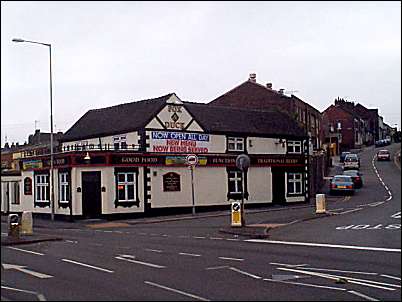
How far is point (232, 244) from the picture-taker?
1991 cm

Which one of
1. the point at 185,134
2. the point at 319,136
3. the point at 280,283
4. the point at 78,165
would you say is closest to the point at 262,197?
the point at 185,134

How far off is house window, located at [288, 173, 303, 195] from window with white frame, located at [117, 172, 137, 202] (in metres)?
12.7

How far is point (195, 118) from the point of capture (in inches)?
1540

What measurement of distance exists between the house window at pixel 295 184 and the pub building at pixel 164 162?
0.07 m

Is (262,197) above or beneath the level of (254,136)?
beneath

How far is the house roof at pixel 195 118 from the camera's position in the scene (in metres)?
38.3

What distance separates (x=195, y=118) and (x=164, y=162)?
13.0 ft

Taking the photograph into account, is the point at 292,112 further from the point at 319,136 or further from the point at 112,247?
the point at 112,247

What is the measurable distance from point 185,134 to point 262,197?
7.19 m

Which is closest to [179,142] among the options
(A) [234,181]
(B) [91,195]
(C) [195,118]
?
(C) [195,118]

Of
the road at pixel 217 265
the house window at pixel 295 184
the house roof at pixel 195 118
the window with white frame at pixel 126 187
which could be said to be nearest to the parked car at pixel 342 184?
the house window at pixel 295 184

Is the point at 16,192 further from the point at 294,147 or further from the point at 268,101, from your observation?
the point at 268,101

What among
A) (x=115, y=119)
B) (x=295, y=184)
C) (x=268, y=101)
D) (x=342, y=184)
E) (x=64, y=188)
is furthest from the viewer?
(x=268, y=101)

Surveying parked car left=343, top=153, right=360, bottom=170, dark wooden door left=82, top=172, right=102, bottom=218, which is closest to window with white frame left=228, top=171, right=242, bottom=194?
parked car left=343, top=153, right=360, bottom=170
